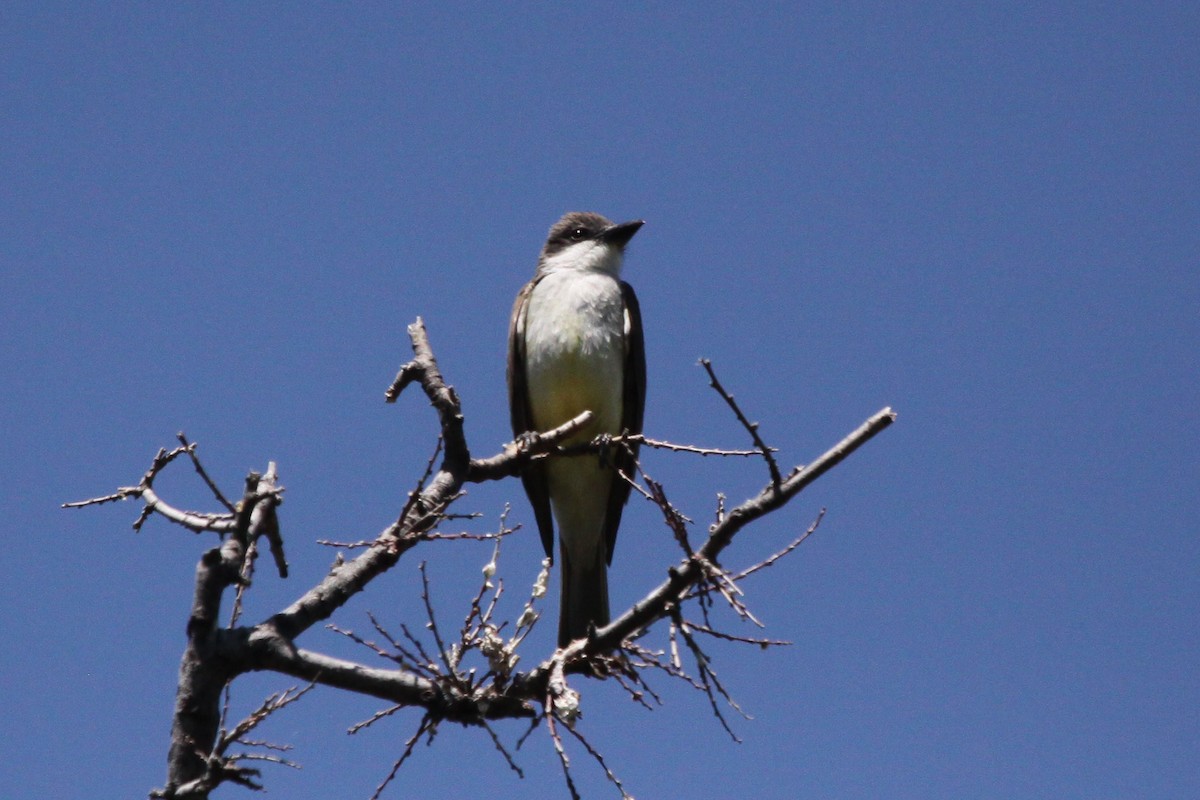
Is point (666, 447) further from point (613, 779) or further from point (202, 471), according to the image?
point (202, 471)

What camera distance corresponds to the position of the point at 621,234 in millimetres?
8617

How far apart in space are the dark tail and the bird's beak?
2.27 m

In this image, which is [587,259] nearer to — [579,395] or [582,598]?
[579,395]

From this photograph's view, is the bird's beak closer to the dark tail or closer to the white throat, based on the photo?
the white throat

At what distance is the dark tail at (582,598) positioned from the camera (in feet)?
22.2

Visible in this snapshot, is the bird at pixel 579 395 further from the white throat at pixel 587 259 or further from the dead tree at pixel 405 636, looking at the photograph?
the dead tree at pixel 405 636

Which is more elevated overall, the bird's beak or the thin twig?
the bird's beak

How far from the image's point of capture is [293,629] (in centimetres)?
395

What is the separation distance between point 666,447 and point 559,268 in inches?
127

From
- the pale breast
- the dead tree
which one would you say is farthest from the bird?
the dead tree

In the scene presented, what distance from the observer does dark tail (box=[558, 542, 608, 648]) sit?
678 centimetres

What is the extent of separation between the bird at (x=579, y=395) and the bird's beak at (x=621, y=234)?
0.57 m

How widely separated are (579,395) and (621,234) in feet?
5.23

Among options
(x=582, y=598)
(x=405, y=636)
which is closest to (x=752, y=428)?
(x=405, y=636)
